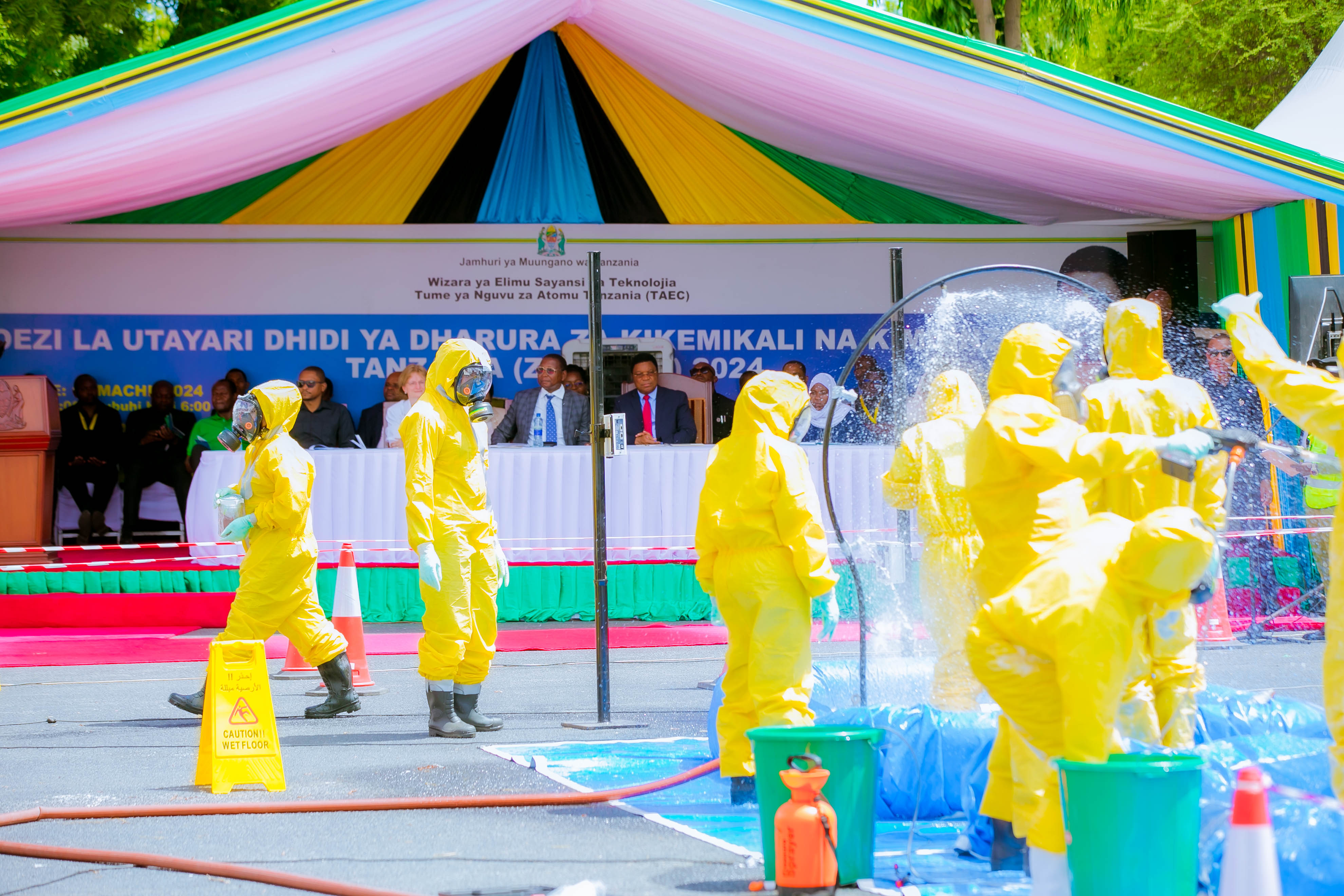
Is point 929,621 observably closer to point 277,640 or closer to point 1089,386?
point 1089,386

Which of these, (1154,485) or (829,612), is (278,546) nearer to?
(829,612)

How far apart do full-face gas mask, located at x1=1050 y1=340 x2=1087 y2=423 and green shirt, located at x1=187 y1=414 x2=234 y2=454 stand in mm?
9863

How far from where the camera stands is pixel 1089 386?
4.91m

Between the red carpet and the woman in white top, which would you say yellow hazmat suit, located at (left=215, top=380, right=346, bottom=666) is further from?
the woman in white top

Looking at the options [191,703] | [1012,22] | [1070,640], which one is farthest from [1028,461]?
[1012,22]

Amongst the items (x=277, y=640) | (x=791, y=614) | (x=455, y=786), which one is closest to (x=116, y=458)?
(x=277, y=640)

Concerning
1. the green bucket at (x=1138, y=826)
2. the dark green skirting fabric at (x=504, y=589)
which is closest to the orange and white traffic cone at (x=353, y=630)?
the dark green skirting fabric at (x=504, y=589)

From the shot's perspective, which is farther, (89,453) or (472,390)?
(89,453)

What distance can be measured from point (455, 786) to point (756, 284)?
29.3ft

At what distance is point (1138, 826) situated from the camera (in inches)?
122

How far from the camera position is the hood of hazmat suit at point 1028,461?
11.9ft

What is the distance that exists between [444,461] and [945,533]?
2.45 metres

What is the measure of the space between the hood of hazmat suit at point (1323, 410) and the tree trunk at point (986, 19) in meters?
17.3

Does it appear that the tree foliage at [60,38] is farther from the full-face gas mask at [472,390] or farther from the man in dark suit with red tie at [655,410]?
the full-face gas mask at [472,390]
